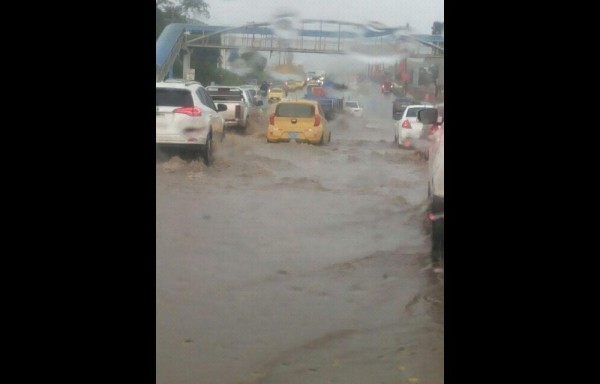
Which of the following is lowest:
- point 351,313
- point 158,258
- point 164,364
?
point 164,364

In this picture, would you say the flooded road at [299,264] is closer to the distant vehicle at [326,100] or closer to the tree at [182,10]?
the distant vehicle at [326,100]

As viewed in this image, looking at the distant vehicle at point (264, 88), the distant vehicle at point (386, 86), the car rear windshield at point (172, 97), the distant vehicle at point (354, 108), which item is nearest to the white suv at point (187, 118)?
the car rear windshield at point (172, 97)

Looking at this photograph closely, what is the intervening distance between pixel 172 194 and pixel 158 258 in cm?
45

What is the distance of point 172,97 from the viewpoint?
18.0 ft

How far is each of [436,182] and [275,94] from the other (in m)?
1.29

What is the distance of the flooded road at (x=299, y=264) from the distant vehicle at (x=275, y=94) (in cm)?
18

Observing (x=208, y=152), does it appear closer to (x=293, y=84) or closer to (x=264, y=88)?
→ (x=264, y=88)

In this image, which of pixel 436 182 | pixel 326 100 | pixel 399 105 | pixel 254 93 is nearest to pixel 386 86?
pixel 399 105

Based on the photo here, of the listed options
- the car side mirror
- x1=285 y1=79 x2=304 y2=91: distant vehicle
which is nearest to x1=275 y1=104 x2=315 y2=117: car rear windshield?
x1=285 y1=79 x2=304 y2=91: distant vehicle

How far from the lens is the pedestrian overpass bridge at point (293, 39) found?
5410 mm

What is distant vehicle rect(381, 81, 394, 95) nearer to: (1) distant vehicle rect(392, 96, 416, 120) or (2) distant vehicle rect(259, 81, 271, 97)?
(1) distant vehicle rect(392, 96, 416, 120)

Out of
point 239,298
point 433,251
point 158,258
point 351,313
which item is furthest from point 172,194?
point 433,251

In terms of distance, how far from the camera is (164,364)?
5.37m
